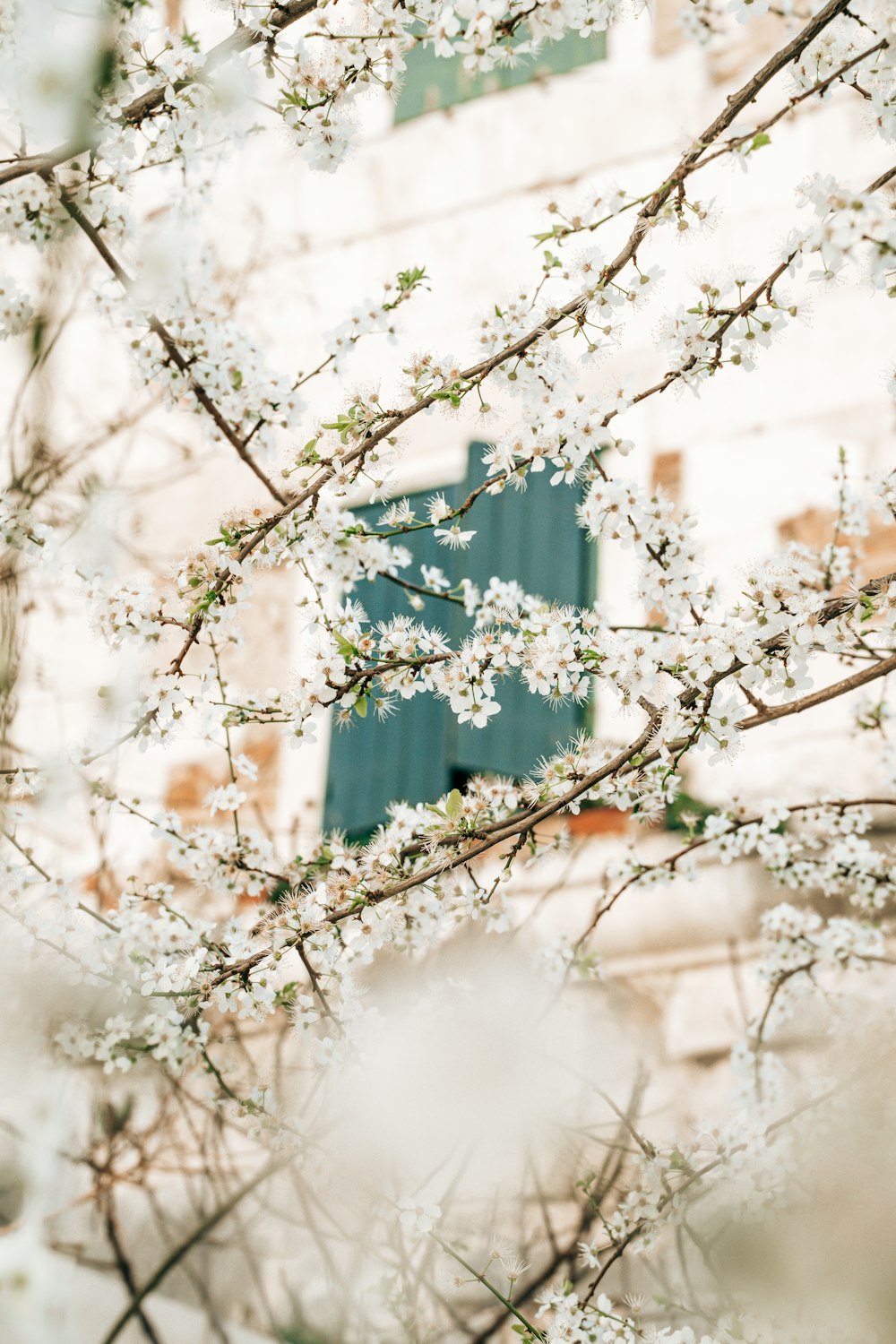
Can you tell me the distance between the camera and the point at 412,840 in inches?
103

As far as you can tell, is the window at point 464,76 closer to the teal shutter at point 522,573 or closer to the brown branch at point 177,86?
the teal shutter at point 522,573

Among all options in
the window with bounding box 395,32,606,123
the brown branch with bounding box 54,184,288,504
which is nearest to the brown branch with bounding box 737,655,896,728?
the brown branch with bounding box 54,184,288,504

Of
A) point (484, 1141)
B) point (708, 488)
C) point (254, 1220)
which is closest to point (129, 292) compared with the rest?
point (708, 488)

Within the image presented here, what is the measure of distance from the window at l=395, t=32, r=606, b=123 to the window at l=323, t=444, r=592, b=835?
1.83m

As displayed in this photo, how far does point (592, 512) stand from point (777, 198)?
9.54ft

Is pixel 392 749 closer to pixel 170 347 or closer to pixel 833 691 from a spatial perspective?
pixel 170 347

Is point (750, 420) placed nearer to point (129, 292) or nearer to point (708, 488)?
point (708, 488)

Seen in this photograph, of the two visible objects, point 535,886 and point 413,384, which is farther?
point 535,886

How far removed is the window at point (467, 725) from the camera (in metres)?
4.05

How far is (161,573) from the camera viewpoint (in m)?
5.12

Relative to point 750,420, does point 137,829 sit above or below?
below

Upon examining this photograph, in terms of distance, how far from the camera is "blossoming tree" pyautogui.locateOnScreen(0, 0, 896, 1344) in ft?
6.64

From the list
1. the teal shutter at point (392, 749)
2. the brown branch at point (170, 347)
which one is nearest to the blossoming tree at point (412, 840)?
the brown branch at point (170, 347)

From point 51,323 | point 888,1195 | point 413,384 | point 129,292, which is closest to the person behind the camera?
point 413,384
